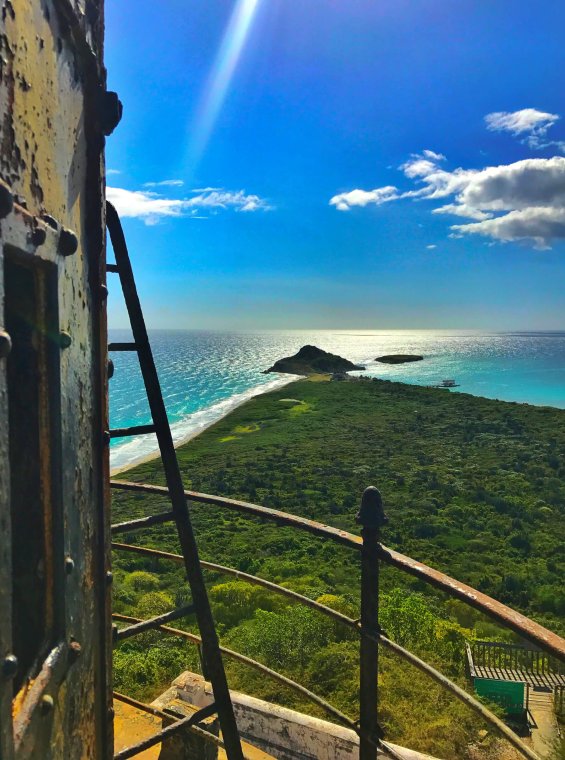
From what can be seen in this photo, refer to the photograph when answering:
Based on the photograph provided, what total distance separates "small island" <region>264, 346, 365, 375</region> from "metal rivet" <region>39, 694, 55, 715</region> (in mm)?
95691

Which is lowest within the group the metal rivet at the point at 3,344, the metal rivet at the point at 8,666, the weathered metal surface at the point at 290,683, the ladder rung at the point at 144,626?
the weathered metal surface at the point at 290,683

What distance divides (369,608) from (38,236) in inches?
71.4

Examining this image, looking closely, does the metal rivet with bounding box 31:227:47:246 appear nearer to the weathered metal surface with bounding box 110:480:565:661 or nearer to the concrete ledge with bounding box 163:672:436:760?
the weathered metal surface with bounding box 110:480:565:661

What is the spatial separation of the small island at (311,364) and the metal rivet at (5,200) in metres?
96.0

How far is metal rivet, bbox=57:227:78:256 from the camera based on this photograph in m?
1.53

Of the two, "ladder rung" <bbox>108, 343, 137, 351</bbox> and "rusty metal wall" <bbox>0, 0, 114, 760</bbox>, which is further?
"ladder rung" <bbox>108, 343, 137, 351</bbox>

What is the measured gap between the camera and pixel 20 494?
153cm

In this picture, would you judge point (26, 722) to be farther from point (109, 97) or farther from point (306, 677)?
point (306, 677)

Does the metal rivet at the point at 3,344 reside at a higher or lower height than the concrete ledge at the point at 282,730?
higher

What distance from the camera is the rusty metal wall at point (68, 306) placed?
3.92ft

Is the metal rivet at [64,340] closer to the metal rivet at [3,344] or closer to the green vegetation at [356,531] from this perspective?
the metal rivet at [3,344]

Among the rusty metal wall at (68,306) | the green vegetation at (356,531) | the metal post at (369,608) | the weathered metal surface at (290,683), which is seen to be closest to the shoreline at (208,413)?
the green vegetation at (356,531)

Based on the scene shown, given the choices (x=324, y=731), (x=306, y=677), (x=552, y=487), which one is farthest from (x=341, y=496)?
(x=324, y=731)

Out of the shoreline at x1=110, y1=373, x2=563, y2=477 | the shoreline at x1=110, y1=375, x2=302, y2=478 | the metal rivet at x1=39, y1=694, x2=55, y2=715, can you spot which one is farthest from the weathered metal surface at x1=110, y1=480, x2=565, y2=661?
the shoreline at x1=110, y1=373, x2=563, y2=477
